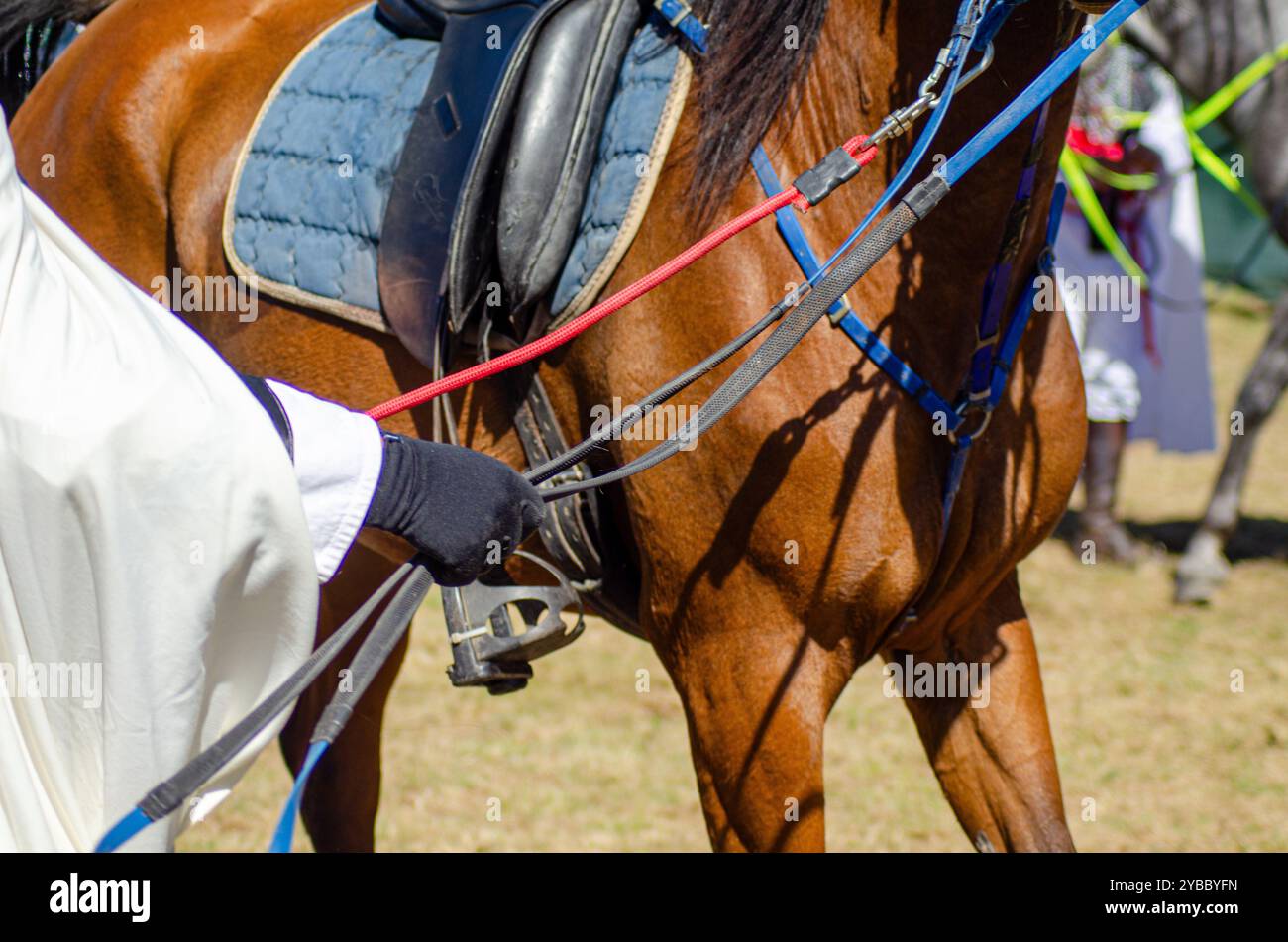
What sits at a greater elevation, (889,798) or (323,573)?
(323,573)

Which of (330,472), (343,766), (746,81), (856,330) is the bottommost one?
(343,766)

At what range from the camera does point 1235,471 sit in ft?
20.3

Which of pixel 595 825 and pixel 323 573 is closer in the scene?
pixel 323 573

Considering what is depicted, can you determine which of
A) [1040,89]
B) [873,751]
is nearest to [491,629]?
[1040,89]

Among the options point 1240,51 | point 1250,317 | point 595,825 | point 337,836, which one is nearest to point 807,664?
point 337,836

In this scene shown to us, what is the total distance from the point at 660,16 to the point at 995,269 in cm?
66

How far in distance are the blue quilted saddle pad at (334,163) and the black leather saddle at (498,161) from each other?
44mm

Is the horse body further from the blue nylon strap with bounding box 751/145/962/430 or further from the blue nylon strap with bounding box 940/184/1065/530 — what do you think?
the blue nylon strap with bounding box 751/145/962/430

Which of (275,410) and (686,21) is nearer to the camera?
(275,410)

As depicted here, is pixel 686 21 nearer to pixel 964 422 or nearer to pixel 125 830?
pixel 964 422

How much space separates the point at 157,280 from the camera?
9.48ft

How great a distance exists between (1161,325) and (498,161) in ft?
17.3

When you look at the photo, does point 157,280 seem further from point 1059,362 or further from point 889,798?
point 889,798

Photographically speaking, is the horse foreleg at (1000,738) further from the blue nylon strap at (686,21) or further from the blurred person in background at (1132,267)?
the blurred person in background at (1132,267)
